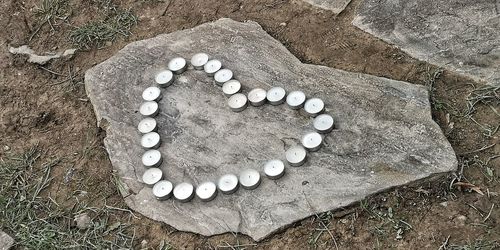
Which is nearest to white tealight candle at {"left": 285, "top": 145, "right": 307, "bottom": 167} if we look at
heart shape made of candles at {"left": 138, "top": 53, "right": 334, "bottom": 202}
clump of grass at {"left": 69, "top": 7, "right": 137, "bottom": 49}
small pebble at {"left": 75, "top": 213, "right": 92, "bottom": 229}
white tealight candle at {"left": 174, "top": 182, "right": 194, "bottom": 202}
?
heart shape made of candles at {"left": 138, "top": 53, "right": 334, "bottom": 202}

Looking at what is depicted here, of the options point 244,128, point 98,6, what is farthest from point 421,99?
point 98,6

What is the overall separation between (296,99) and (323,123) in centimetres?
26

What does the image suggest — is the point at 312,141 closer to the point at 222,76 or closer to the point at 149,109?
the point at 222,76

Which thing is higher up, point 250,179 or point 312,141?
point 312,141

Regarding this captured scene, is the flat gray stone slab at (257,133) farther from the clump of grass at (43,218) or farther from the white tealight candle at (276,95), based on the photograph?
the clump of grass at (43,218)

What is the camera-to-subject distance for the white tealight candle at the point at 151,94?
13.0 ft

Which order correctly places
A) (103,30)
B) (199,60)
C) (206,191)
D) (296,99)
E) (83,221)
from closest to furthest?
1. (206,191)
2. (83,221)
3. (296,99)
4. (199,60)
5. (103,30)

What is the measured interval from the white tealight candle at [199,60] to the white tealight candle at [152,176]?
87cm

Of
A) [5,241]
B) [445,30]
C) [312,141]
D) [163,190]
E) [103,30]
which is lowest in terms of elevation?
[5,241]

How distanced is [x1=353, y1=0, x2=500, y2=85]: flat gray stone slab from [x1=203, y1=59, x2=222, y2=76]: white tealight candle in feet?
3.41

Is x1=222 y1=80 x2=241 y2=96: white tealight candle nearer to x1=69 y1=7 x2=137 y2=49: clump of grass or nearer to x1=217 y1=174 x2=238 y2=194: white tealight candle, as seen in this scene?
x1=217 y1=174 x2=238 y2=194: white tealight candle

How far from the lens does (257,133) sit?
3.68 m

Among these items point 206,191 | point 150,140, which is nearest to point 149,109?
point 150,140

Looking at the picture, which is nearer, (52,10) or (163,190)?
(163,190)
